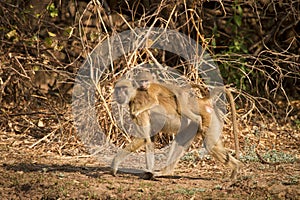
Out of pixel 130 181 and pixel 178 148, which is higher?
pixel 178 148

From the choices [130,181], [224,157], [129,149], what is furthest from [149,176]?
[224,157]

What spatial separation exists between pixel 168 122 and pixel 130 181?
575mm

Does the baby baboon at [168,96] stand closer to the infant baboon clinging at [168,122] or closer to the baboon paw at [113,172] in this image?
the infant baboon clinging at [168,122]

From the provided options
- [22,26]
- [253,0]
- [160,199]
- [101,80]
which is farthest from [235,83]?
[160,199]

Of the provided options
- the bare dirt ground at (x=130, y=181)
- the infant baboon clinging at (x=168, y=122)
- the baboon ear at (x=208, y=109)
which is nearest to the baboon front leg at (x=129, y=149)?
the infant baboon clinging at (x=168, y=122)

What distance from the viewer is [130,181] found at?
16.9 feet

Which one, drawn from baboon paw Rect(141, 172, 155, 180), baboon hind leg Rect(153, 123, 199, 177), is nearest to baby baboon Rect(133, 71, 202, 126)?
baboon hind leg Rect(153, 123, 199, 177)

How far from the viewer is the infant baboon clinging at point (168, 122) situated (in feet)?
16.7

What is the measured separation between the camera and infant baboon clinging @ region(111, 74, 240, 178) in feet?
16.7

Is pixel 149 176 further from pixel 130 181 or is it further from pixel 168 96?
pixel 168 96

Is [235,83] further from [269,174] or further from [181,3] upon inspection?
[269,174]

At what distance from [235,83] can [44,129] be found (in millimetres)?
2475

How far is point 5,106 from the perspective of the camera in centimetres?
774

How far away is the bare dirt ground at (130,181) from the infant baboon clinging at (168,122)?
0.67 ft
